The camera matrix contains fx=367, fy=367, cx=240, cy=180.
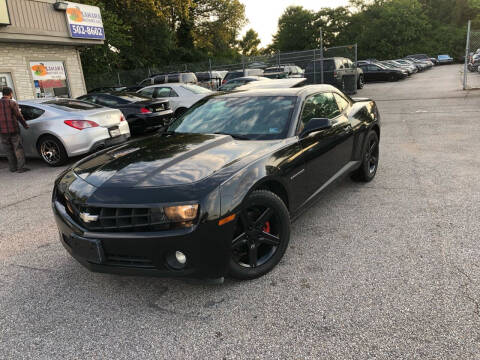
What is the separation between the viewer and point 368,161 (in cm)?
520

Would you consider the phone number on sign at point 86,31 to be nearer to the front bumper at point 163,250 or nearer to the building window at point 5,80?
the building window at point 5,80

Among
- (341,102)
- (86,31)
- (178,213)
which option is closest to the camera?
(178,213)

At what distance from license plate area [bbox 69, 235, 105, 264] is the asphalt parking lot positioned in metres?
0.43

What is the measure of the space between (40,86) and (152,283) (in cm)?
1382

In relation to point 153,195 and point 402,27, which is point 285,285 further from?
point 402,27

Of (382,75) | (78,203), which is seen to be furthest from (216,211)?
(382,75)

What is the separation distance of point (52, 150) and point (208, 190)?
6.38 m

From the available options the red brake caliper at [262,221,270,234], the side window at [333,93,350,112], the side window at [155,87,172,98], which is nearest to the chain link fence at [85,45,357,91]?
the side window at [155,87,172,98]

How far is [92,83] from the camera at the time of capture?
83.0 feet

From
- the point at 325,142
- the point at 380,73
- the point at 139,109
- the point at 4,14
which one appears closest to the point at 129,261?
the point at 325,142

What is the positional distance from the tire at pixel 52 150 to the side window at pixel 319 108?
219 inches

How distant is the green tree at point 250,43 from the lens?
8894 cm

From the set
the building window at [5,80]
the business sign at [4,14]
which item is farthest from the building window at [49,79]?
the business sign at [4,14]

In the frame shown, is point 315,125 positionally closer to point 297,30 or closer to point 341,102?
point 341,102
